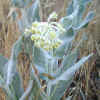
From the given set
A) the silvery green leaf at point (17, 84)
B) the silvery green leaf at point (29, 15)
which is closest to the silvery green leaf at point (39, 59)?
the silvery green leaf at point (17, 84)

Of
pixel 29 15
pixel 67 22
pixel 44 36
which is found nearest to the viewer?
pixel 44 36

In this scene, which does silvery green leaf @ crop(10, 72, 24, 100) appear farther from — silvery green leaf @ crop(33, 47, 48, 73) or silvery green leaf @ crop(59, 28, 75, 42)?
silvery green leaf @ crop(59, 28, 75, 42)

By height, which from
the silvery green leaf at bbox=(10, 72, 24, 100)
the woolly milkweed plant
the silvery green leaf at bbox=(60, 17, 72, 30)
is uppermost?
the silvery green leaf at bbox=(60, 17, 72, 30)

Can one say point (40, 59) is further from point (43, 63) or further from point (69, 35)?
point (69, 35)

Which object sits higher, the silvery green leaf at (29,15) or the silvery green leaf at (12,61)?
the silvery green leaf at (29,15)

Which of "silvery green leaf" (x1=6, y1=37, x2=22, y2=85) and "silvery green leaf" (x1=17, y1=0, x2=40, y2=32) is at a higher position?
"silvery green leaf" (x1=17, y1=0, x2=40, y2=32)

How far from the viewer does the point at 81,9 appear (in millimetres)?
828

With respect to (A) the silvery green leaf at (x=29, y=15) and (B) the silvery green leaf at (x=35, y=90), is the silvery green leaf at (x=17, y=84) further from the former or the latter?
(A) the silvery green leaf at (x=29, y=15)

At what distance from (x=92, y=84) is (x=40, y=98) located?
52cm

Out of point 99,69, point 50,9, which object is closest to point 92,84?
point 99,69

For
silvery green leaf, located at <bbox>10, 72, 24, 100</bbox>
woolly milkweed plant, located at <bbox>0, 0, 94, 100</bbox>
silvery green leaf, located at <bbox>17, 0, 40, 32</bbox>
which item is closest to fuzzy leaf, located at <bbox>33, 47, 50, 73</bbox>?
woolly milkweed plant, located at <bbox>0, 0, 94, 100</bbox>

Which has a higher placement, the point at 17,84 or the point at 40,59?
the point at 40,59

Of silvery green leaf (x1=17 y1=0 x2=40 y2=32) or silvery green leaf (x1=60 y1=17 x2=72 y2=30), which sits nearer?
silvery green leaf (x1=60 y1=17 x2=72 y2=30)

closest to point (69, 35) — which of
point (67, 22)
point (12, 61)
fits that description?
point (67, 22)
